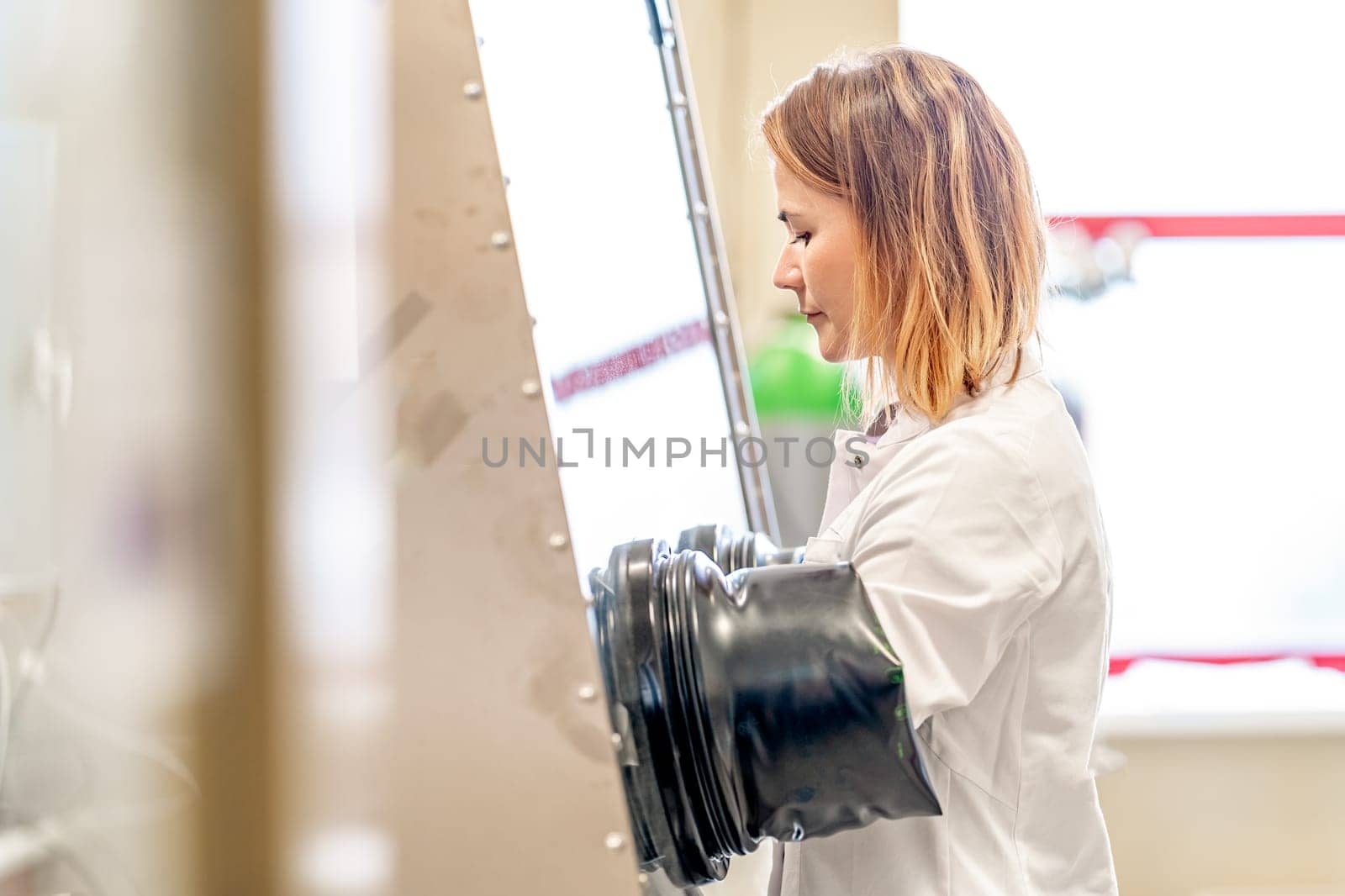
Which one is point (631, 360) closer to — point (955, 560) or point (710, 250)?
point (955, 560)

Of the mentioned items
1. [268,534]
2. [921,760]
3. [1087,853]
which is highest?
[268,534]

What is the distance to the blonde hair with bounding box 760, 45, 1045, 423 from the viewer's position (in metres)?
0.86

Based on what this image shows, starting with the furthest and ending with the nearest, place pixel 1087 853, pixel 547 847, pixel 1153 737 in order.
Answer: pixel 1153 737
pixel 1087 853
pixel 547 847

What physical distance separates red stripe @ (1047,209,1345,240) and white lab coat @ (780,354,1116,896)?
45.0 inches

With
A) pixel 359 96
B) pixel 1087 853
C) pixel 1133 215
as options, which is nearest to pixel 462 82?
pixel 359 96

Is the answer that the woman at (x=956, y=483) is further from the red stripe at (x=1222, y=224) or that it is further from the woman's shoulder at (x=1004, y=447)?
the red stripe at (x=1222, y=224)

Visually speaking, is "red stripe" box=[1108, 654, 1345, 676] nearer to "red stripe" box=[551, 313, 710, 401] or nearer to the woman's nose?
"red stripe" box=[551, 313, 710, 401]

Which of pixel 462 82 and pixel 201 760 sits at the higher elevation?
pixel 462 82

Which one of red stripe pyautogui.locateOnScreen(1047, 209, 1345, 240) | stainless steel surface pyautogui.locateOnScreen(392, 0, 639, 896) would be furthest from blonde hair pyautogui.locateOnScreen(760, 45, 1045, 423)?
red stripe pyautogui.locateOnScreen(1047, 209, 1345, 240)

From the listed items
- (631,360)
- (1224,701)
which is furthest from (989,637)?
(1224,701)

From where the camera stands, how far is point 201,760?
71 centimetres

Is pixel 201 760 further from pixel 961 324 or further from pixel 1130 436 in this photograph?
pixel 1130 436

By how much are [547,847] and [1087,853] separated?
42 cm

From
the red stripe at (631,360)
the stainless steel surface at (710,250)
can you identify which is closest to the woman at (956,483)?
the red stripe at (631,360)
